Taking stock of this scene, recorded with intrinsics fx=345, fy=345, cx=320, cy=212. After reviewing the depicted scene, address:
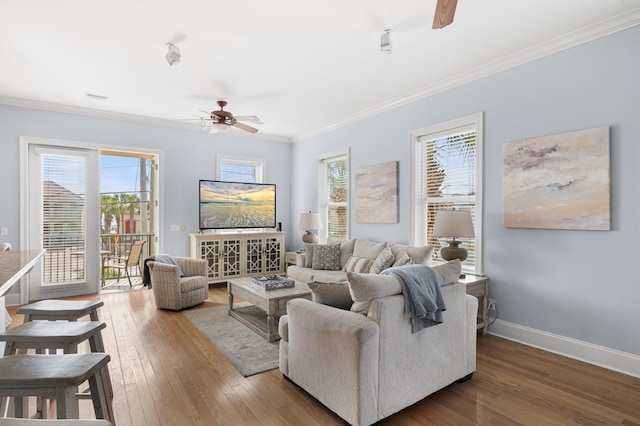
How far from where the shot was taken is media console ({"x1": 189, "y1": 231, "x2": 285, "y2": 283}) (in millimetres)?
5641

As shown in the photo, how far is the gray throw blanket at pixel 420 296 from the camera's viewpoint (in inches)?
82.7

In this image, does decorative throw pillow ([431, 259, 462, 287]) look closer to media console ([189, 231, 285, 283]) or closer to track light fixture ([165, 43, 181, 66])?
track light fixture ([165, 43, 181, 66])

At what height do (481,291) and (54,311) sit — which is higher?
(54,311)

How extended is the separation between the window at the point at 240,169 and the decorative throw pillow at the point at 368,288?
4736 mm

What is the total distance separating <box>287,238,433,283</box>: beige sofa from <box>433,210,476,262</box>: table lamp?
447 mm

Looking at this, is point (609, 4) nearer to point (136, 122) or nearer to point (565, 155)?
point (565, 155)

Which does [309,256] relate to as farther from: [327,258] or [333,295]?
[333,295]

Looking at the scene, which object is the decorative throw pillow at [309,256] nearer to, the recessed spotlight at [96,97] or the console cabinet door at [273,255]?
the console cabinet door at [273,255]

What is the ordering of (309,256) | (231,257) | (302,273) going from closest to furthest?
(302,273) → (309,256) → (231,257)

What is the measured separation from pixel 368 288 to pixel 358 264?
2593 mm

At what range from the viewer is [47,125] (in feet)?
15.9

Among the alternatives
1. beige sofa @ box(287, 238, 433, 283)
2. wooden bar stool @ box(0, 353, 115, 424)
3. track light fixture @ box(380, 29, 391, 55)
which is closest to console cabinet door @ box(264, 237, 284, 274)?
beige sofa @ box(287, 238, 433, 283)

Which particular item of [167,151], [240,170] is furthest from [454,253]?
[167,151]

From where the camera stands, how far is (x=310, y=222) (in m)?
5.74
